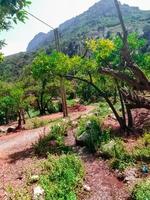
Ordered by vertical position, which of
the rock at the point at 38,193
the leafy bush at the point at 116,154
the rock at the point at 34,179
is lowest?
the rock at the point at 38,193

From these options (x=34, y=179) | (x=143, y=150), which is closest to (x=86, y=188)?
(x=34, y=179)

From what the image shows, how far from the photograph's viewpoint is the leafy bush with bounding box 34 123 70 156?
16.5 metres

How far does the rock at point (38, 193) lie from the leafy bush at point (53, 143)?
4.09m

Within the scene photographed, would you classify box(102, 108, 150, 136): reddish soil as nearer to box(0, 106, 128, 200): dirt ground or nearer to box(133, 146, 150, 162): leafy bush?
box(0, 106, 128, 200): dirt ground

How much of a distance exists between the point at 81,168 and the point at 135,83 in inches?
172

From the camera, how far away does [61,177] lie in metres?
12.6

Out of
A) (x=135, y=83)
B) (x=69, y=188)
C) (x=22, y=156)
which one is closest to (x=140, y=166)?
(x=69, y=188)

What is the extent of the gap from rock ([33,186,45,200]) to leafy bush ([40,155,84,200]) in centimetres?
12

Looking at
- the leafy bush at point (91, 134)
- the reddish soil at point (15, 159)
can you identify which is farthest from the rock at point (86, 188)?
the leafy bush at point (91, 134)

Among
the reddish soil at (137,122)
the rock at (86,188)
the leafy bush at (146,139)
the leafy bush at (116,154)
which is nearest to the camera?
the rock at (86,188)

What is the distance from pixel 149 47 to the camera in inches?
3477

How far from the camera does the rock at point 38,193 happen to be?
11.3 meters

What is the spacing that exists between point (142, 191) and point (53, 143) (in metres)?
7.35

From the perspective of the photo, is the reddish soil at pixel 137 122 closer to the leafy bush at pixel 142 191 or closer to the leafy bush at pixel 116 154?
the leafy bush at pixel 116 154
